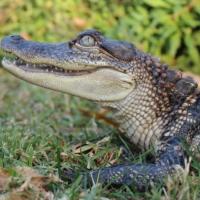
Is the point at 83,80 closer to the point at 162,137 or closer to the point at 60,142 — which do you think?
the point at 60,142

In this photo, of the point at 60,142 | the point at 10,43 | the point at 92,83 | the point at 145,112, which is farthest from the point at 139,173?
the point at 10,43

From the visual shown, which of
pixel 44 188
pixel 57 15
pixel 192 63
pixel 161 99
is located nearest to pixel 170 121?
pixel 161 99

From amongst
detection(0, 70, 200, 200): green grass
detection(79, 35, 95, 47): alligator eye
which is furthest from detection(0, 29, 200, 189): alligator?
detection(0, 70, 200, 200): green grass

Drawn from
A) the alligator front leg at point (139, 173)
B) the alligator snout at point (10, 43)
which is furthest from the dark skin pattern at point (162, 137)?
the alligator snout at point (10, 43)

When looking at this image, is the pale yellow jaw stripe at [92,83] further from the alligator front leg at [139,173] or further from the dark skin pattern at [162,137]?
the alligator front leg at [139,173]

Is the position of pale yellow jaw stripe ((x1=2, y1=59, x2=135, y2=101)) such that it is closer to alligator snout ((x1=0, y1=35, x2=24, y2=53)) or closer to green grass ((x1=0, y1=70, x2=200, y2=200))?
alligator snout ((x1=0, y1=35, x2=24, y2=53))
